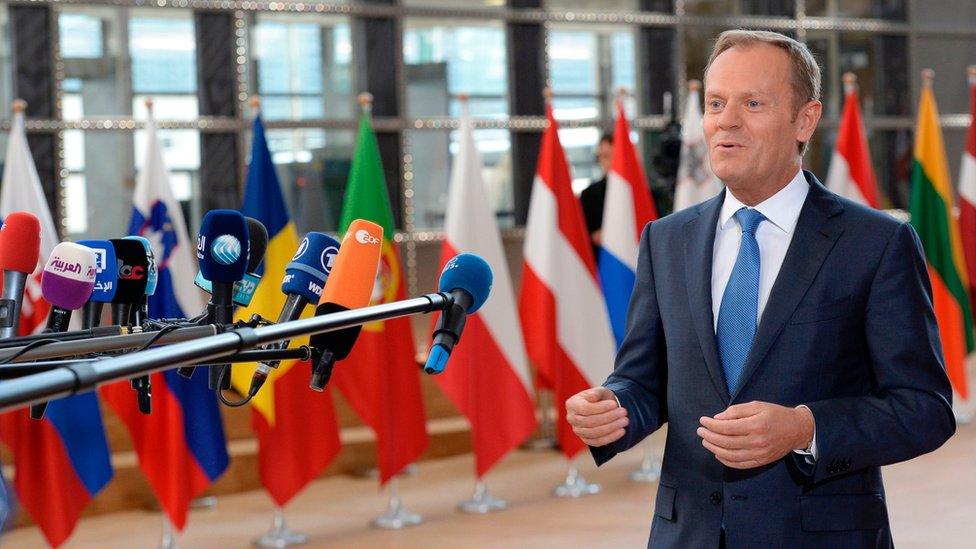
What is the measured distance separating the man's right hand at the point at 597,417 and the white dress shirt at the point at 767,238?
23 centimetres

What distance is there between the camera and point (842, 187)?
733 centimetres

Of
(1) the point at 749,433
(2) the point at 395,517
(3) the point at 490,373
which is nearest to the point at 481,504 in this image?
(2) the point at 395,517

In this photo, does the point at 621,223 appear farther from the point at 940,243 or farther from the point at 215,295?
the point at 215,295

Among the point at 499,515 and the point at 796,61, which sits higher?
the point at 796,61

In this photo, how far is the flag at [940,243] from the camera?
7309mm

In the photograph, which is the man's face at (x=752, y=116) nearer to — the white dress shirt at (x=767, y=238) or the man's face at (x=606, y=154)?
the white dress shirt at (x=767, y=238)

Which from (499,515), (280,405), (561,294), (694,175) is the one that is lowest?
(499,515)

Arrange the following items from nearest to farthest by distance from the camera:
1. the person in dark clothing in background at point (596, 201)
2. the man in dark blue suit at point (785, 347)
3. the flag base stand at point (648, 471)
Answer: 1. the man in dark blue suit at point (785, 347)
2. the flag base stand at point (648, 471)
3. the person in dark clothing in background at point (596, 201)

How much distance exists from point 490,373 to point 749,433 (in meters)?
4.22

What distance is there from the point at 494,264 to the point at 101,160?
2.55m

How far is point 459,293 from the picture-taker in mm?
1556

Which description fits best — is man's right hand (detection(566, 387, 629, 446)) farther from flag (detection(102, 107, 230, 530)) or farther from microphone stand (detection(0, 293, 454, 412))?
flag (detection(102, 107, 230, 530))

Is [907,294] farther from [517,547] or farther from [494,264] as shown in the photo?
[494,264]

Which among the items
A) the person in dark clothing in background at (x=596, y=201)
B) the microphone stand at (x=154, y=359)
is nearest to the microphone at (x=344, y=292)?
the microphone stand at (x=154, y=359)
